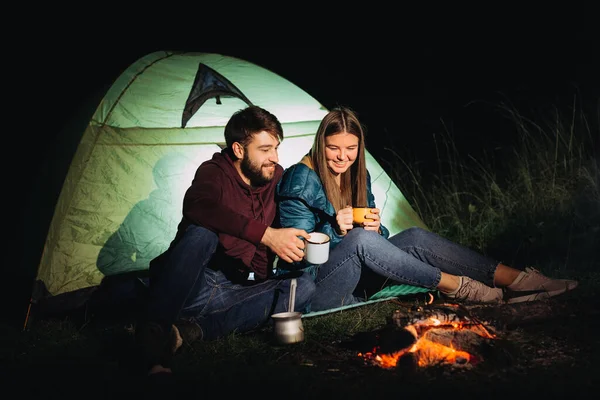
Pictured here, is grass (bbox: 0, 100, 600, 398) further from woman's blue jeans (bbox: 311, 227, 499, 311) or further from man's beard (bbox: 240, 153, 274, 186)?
man's beard (bbox: 240, 153, 274, 186)

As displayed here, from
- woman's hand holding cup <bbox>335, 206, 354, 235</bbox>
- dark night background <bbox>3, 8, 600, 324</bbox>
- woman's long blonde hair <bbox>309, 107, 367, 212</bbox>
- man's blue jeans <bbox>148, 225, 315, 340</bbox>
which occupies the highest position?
dark night background <bbox>3, 8, 600, 324</bbox>

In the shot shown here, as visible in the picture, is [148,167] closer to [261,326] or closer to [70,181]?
[70,181]

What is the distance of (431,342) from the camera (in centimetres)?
334

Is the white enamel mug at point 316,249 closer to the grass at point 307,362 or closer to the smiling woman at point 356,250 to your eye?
the smiling woman at point 356,250

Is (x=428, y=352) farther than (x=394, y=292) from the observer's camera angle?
No

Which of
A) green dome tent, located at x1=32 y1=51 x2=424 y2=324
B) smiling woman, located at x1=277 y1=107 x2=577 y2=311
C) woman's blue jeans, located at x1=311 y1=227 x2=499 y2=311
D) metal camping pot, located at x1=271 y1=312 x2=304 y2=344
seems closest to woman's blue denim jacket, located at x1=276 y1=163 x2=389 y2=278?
smiling woman, located at x1=277 y1=107 x2=577 y2=311

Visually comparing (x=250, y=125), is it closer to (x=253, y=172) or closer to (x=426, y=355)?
(x=253, y=172)

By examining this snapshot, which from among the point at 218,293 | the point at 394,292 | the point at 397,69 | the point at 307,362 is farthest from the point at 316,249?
the point at 397,69

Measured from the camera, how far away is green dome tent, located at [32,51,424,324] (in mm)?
4469

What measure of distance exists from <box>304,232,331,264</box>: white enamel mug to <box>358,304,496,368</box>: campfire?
465mm

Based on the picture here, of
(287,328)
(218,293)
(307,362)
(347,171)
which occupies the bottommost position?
(307,362)

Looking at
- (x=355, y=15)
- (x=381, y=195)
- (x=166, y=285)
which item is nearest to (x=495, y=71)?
→ (x=355, y=15)

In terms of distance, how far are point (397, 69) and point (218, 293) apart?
987 cm

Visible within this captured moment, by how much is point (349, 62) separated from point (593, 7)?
4.34m
